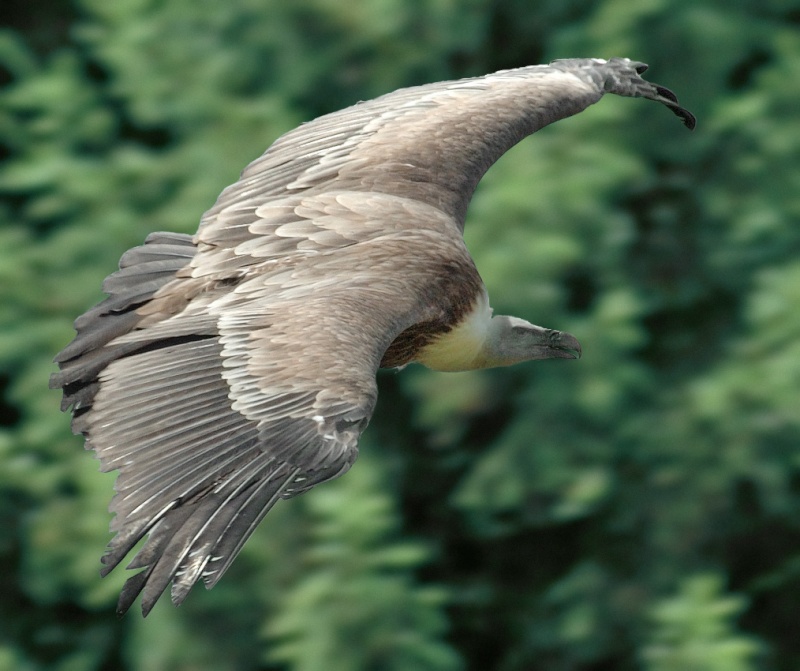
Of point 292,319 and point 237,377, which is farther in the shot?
point 292,319

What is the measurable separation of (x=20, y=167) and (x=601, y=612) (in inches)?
173

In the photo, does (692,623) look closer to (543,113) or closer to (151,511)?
(543,113)

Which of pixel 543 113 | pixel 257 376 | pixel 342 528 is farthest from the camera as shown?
pixel 342 528

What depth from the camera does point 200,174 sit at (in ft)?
28.5

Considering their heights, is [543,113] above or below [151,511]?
above

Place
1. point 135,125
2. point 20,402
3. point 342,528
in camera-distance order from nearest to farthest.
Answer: point 342,528
point 20,402
point 135,125

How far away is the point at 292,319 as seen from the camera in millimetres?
4797

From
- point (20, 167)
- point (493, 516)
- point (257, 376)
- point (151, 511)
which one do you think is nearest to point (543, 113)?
point (257, 376)

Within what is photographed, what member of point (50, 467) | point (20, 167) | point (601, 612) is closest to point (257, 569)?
point (50, 467)

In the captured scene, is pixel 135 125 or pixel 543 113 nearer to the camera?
pixel 543 113

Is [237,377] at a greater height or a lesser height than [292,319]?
lesser

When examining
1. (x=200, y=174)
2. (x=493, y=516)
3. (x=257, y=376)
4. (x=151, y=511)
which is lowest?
(x=151, y=511)

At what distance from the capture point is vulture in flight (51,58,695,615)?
4.33 m

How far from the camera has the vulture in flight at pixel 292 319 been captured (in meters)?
4.33
